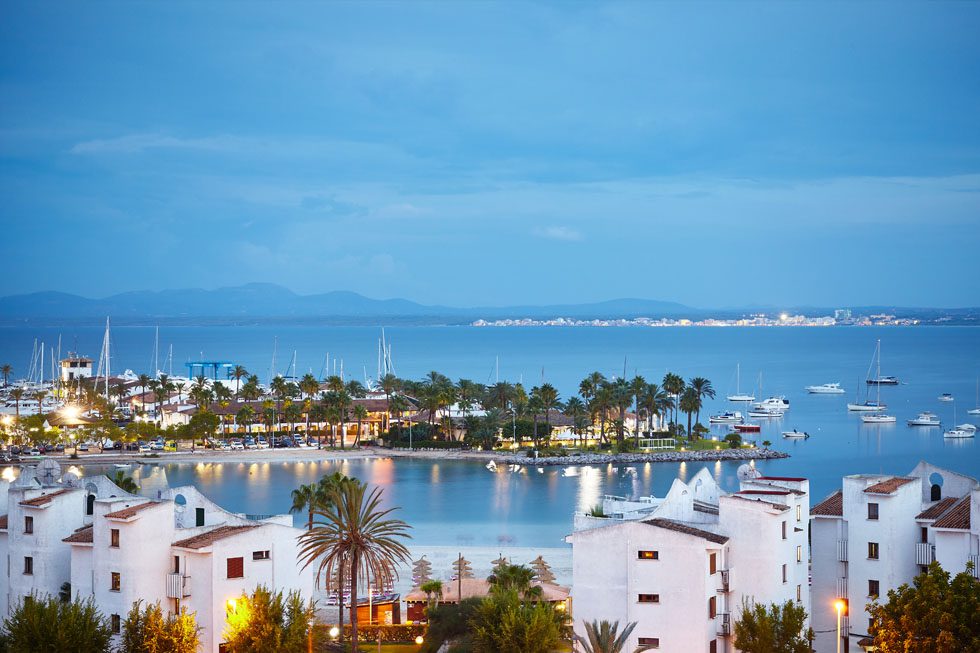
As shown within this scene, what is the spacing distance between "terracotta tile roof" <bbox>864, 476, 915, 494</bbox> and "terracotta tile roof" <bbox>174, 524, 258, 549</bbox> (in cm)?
1596

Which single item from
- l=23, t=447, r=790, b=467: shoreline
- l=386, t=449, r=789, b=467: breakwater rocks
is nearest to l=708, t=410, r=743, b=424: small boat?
l=23, t=447, r=790, b=467: shoreline

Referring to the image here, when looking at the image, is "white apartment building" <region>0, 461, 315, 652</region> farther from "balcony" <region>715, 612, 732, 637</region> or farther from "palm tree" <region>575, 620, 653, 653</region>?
"balcony" <region>715, 612, 732, 637</region>

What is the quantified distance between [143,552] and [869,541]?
732 inches

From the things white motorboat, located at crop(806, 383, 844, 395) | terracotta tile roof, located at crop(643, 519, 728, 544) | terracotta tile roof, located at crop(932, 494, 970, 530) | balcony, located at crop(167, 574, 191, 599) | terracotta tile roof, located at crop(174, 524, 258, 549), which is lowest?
Answer: balcony, located at crop(167, 574, 191, 599)

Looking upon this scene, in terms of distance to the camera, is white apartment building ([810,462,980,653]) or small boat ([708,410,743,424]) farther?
small boat ([708,410,743,424])

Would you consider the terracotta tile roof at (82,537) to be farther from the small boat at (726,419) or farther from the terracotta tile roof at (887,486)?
the small boat at (726,419)

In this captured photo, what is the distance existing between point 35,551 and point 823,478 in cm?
6712

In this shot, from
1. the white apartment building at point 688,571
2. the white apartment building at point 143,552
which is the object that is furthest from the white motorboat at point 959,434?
the white apartment building at point 143,552

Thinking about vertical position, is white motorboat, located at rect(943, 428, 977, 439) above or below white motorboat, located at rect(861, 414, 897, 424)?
below

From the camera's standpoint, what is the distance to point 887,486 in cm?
3108

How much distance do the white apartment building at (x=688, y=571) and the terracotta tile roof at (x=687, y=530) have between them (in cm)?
3

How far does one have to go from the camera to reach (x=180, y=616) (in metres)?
28.9

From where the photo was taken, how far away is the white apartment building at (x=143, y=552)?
98.7 feet

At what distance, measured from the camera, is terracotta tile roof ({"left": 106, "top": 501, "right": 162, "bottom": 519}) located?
30203 mm
